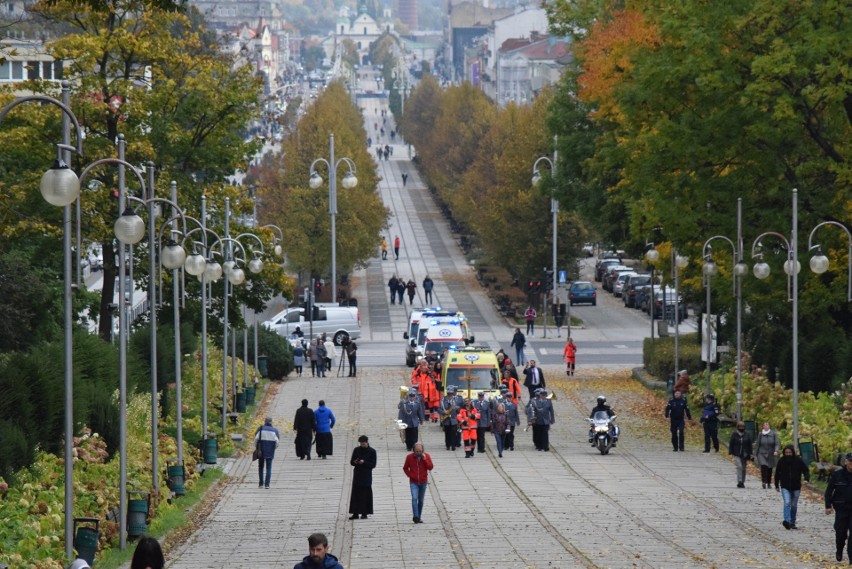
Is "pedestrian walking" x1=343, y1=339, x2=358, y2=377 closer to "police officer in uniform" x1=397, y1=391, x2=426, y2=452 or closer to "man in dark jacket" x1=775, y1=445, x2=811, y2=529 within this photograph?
"police officer in uniform" x1=397, y1=391, x2=426, y2=452

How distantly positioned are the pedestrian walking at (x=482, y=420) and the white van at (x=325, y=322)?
32.3 meters

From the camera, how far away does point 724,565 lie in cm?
2341

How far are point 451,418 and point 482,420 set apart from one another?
855 millimetres

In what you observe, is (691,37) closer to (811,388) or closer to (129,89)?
(811,388)

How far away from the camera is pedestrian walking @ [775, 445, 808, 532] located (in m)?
26.6

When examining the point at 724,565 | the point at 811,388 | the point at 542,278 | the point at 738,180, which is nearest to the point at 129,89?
the point at 738,180

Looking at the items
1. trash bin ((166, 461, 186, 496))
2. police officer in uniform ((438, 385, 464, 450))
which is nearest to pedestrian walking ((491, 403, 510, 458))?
police officer in uniform ((438, 385, 464, 450))

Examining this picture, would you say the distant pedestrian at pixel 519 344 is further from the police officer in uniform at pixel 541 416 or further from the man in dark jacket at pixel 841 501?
the man in dark jacket at pixel 841 501

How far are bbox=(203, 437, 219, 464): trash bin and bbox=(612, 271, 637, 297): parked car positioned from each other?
5684 centimetres

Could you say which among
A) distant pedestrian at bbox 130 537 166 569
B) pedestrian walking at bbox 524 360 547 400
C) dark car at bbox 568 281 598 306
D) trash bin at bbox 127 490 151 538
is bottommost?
trash bin at bbox 127 490 151 538

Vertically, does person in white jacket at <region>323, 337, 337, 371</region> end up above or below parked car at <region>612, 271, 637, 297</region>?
below

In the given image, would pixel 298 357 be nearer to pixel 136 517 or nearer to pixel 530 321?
pixel 530 321

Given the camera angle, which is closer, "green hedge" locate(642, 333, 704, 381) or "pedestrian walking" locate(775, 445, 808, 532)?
"pedestrian walking" locate(775, 445, 808, 532)

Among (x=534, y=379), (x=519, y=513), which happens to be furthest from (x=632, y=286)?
(x=519, y=513)
